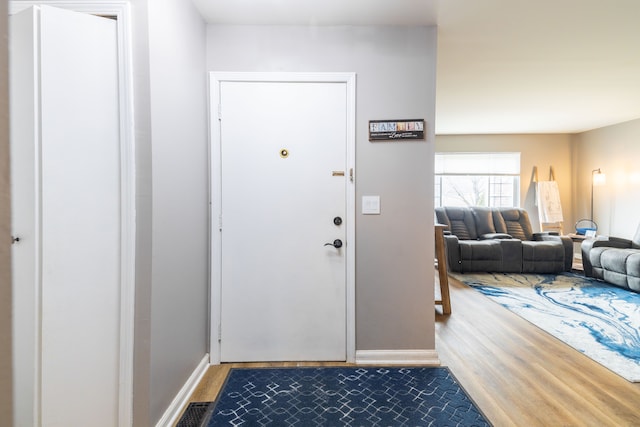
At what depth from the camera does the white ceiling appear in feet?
→ 7.15

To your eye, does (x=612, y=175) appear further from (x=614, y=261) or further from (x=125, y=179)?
(x=125, y=179)

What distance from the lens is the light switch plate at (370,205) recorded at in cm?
241

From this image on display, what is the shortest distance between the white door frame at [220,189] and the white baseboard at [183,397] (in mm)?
134

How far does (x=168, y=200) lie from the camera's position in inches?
69.3

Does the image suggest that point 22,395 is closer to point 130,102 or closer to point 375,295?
point 130,102

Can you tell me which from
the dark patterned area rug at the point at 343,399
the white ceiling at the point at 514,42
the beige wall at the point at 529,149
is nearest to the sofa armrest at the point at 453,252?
the white ceiling at the point at 514,42

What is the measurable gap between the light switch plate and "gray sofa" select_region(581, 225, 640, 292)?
387 cm

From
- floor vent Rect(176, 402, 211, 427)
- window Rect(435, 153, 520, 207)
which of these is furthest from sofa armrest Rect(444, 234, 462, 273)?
floor vent Rect(176, 402, 211, 427)

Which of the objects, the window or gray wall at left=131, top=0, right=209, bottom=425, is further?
the window

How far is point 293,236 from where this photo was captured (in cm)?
241

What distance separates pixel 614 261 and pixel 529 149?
314cm

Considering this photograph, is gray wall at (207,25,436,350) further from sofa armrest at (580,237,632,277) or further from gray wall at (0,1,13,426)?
sofa armrest at (580,237,632,277)

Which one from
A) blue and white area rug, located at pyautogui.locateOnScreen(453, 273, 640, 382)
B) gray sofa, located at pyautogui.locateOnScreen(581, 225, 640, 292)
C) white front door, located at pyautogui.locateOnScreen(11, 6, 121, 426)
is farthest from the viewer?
gray sofa, located at pyautogui.locateOnScreen(581, 225, 640, 292)

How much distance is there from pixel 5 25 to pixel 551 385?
2.88 metres
